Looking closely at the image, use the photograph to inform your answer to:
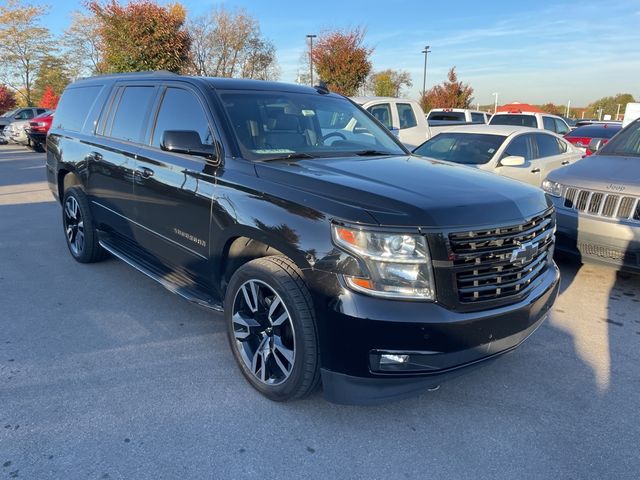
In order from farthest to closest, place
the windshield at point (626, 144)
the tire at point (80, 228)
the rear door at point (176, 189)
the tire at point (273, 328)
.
→ the windshield at point (626, 144)
the tire at point (80, 228)
the rear door at point (176, 189)
the tire at point (273, 328)

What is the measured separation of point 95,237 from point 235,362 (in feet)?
9.17

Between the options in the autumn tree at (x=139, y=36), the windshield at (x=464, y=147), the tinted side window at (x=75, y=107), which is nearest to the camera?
the tinted side window at (x=75, y=107)

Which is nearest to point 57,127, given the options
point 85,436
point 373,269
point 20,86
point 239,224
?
point 239,224

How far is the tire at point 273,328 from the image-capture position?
268 cm

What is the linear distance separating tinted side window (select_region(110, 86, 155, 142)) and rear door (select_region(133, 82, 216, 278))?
0.22 meters

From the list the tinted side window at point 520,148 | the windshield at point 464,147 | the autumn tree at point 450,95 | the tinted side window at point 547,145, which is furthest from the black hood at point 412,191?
the autumn tree at point 450,95

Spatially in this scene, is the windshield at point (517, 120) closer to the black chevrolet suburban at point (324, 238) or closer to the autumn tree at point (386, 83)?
the black chevrolet suburban at point (324, 238)

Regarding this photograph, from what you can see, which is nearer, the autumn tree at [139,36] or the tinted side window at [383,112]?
the tinted side window at [383,112]

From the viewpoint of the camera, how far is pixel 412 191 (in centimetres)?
279

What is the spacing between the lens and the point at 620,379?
11.1 feet

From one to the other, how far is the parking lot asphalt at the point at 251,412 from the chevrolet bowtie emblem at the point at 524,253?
92 centimetres

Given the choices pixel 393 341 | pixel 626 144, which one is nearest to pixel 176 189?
pixel 393 341

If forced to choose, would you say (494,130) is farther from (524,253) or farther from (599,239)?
(524,253)

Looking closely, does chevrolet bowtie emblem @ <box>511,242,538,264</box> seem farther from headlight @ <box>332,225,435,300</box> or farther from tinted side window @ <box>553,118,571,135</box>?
tinted side window @ <box>553,118,571,135</box>
